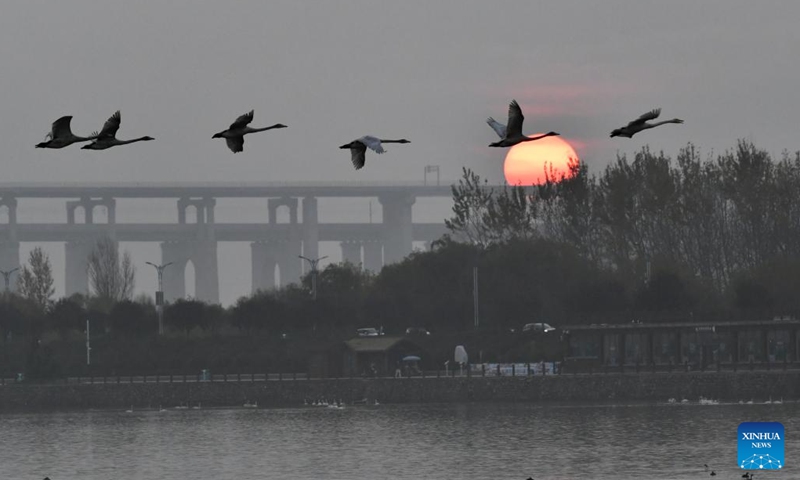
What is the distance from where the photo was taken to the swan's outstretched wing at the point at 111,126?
37.6 m

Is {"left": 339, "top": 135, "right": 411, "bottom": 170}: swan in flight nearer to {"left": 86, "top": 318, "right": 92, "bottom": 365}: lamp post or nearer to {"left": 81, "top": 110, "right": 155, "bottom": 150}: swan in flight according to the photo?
{"left": 81, "top": 110, "right": 155, "bottom": 150}: swan in flight

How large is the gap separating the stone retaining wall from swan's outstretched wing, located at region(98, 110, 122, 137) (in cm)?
7059

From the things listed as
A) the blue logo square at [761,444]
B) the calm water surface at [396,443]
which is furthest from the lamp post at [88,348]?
the blue logo square at [761,444]

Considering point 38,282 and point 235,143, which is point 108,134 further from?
point 38,282

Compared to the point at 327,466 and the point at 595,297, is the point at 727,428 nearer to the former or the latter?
the point at 327,466

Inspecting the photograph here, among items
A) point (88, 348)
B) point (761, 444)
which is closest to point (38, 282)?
point (88, 348)

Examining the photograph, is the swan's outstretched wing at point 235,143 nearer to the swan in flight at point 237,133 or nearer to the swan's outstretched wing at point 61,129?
the swan in flight at point 237,133

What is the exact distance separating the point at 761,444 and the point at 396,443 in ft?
120

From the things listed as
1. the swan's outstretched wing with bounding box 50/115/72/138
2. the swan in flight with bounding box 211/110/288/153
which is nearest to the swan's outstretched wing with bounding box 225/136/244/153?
the swan in flight with bounding box 211/110/288/153

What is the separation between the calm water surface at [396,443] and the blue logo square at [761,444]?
8343mm

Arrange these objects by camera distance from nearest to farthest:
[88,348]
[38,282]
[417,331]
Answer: [417,331] → [88,348] → [38,282]

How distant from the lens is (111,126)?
3775 centimetres

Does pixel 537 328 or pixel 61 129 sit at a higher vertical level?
pixel 61 129

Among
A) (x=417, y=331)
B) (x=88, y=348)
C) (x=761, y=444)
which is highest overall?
(x=417, y=331)
